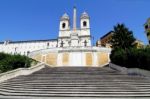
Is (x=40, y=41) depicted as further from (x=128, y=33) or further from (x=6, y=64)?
(x=6, y=64)

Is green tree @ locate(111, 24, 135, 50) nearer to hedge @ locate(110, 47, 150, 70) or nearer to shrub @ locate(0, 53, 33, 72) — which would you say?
hedge @ locate(110, 47, 150, 70)

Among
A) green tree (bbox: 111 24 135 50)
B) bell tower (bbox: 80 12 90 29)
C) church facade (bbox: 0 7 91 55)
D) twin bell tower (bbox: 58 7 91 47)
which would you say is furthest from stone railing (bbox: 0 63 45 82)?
bell tower (bbox: 80 12 90 29)

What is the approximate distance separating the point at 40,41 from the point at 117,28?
44.9m

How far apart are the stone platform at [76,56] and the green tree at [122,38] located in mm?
5817

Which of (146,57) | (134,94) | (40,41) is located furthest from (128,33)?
(40,41)

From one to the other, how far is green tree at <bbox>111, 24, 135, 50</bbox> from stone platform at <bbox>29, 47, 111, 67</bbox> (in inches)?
229

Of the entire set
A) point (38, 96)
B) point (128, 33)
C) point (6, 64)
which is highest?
point (128, 33)

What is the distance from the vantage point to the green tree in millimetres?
33609

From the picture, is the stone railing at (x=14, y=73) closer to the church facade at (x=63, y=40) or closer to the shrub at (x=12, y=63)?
the shrub at (x=12, y=63)

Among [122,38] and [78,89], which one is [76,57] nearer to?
[122,38]

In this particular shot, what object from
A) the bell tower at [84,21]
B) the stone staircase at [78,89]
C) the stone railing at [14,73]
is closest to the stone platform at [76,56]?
the stone railing at [14,73]

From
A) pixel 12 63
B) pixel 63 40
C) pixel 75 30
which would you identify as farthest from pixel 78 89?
pixel 63 40

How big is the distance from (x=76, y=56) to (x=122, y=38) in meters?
10.0

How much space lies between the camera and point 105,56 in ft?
131
